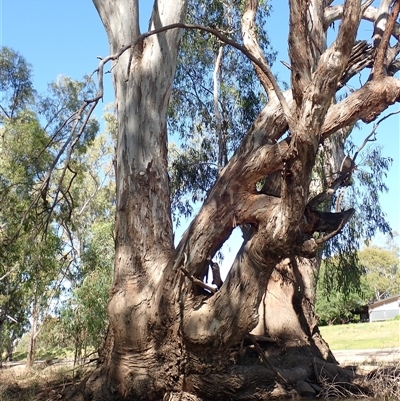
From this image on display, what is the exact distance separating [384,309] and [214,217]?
35446 millimetres

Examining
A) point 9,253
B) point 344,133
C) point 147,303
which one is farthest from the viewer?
point 9,253

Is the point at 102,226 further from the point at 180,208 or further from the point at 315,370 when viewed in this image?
the point at 315,370

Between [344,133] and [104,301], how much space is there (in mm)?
5669

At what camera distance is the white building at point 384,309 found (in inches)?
1470

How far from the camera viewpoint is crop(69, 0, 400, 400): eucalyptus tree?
4.66m

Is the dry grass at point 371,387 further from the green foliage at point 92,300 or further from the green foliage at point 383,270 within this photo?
the green foliage at point 383,270

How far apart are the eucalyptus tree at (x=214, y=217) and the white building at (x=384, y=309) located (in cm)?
3257

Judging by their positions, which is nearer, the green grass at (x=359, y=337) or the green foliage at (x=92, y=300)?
the green foliage at (x=92, y=300)

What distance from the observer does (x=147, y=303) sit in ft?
19.0

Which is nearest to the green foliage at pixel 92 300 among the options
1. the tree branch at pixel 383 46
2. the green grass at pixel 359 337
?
the tree branch at pixel 383 46

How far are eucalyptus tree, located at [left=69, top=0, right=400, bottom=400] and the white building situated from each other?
32.6 m

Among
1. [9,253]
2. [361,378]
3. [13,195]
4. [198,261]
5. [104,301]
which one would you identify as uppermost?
[13,195]

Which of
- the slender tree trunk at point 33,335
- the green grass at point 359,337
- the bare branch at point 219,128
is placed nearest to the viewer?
the bare branch at point 219,128

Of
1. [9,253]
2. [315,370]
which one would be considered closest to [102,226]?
[9,253]
